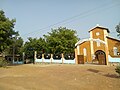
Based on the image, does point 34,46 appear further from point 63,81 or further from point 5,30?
point 63,81

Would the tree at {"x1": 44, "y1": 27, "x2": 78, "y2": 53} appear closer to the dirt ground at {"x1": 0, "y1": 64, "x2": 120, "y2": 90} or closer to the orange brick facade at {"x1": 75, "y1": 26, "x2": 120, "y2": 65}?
the orange brick facade at {"x1": 75, "y1": 26, "x2": 120, "y2": 65}

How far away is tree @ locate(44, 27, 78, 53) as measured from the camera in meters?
43.6

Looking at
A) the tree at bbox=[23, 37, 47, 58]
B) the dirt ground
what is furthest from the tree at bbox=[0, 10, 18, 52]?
the tree at bbox=[23, 37, 47, 58]

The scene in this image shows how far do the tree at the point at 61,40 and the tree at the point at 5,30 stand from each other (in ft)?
47.1

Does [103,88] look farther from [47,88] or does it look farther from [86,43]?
[86,43]

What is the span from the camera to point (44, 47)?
46844 mm

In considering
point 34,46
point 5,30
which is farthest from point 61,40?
point 5,30

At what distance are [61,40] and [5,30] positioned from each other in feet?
60.0

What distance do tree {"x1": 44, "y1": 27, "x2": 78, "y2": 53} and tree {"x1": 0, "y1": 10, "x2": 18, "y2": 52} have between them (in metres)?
14.4

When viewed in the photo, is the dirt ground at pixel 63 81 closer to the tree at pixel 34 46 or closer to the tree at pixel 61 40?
the tree at pixel 61 40

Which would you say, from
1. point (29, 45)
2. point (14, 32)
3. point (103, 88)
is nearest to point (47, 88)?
point (103, 88)

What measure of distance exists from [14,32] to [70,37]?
18969 mm

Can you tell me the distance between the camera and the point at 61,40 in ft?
145

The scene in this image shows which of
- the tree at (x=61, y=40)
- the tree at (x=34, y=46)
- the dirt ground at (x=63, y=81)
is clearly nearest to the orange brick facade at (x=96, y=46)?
the tree at (x=61, y=40)
